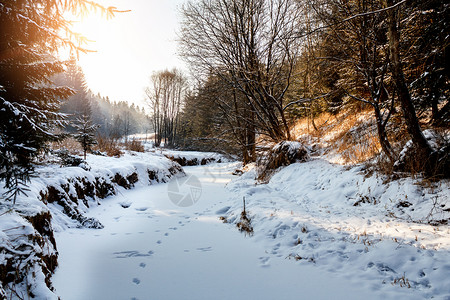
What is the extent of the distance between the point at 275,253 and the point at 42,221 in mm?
3000

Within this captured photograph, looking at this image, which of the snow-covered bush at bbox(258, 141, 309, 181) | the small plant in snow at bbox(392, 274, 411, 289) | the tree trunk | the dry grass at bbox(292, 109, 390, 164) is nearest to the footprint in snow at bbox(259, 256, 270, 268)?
the small plant in snow at bbox(392, 274, 411, 289)

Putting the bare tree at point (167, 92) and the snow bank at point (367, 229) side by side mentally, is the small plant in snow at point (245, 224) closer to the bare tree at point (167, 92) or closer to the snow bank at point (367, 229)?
the snow bank at point (367, 229)

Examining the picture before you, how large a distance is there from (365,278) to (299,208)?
85.8 inches

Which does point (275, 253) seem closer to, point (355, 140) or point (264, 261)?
point (264, 261)

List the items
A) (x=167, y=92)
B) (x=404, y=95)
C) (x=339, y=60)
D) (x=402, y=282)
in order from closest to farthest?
(x=402, y=282) → (x=404, y=95) → (x=339, y=60) → (x=167, y=92)

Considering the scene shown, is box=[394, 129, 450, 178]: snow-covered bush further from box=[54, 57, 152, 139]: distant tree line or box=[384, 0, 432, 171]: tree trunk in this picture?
box=[54, 57, 152, 139]: distant tree line

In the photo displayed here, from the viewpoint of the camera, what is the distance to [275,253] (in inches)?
115

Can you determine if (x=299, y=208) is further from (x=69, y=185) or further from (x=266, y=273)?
(x=69, y=185)

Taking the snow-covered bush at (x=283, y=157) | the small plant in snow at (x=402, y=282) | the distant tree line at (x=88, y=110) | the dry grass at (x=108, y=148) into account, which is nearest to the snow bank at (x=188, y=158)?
the distant tree line at (x=88, y=110)

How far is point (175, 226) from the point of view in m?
4.04

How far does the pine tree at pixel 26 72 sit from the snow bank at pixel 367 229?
12.1ft

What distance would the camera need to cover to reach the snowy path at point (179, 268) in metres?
2.10

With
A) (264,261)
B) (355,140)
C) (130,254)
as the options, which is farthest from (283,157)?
(130,254)

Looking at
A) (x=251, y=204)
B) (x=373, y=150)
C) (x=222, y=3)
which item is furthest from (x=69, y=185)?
(x=222, y=3)
